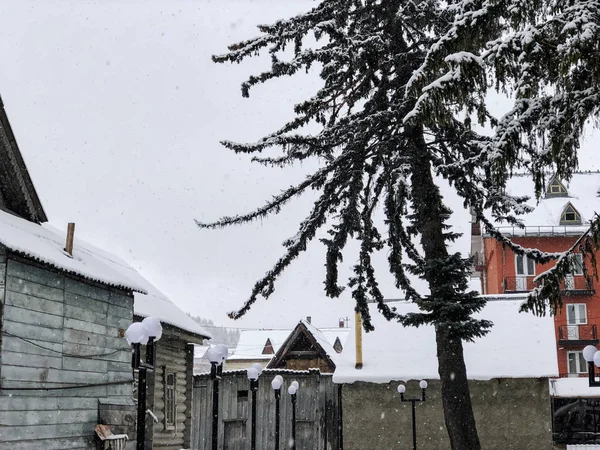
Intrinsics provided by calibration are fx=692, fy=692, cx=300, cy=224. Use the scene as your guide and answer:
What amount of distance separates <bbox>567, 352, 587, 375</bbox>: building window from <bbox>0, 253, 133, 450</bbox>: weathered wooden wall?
3369 cm

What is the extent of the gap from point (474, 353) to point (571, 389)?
695cm

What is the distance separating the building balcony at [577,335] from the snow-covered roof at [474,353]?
1756 cm

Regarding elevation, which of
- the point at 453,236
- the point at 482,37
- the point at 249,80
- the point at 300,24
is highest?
the point at 300,24

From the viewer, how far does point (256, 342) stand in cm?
7275

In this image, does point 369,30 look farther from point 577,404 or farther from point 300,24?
point 577,404

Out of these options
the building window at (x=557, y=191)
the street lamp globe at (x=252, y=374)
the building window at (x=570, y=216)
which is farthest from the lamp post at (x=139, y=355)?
the building window at (x=557, y=191)

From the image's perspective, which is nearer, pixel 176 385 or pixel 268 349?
pixel 176 385

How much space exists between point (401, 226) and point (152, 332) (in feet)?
21.9

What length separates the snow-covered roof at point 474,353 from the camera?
72.0 ft

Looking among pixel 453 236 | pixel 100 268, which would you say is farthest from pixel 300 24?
pixel 100 268

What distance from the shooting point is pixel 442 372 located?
13633 mm

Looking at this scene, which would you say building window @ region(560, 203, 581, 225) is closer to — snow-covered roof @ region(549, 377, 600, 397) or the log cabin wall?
snow-covered roof @ region(549, 377, 600, 397)

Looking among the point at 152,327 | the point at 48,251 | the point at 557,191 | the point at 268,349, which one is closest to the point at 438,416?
the point at 48,251

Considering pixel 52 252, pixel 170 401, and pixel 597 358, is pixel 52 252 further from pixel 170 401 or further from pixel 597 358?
pixel 597 358
